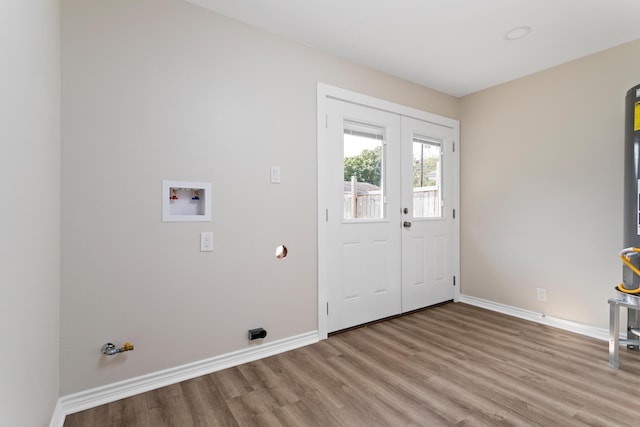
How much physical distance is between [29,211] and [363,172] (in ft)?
7.98

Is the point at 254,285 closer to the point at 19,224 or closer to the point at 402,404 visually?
the point at 402,404

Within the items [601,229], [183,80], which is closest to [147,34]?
[183,80]

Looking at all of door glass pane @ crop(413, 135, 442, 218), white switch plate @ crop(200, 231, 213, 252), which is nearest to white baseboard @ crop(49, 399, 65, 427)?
white switch plate @ crop(200, 231, 213, 252)

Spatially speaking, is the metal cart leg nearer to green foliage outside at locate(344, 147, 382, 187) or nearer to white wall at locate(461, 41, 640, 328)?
white wall at locate(461, 41, 640, 328)

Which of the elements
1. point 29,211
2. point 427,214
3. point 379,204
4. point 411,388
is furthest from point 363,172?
point 29,211

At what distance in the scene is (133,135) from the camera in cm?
191

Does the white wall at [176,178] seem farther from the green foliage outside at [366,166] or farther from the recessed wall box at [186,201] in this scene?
the green foliage outside at [366,166]

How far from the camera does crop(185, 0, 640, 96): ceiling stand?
2.12m

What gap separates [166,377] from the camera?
6.57 feet

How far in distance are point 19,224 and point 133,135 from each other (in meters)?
0.98

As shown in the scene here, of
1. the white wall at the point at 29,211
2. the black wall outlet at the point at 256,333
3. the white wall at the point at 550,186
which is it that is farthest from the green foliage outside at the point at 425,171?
the white wall at the point at 29,211

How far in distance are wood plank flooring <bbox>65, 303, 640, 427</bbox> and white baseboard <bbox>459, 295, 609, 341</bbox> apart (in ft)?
0.36

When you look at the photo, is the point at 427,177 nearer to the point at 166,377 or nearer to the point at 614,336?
the point at 614,336

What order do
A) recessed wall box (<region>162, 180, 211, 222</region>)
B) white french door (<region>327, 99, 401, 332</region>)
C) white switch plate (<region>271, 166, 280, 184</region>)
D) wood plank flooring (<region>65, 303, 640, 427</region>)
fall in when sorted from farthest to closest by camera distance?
white french door (<region>327, 99, 401, 332</region>), white switch plate (<region>271, 166, 280, 184</region>), recessed wall box (<region>162, 180, 211, 222</region>), wood plank flooring (<region>65, 303, 640, 427</region>)
